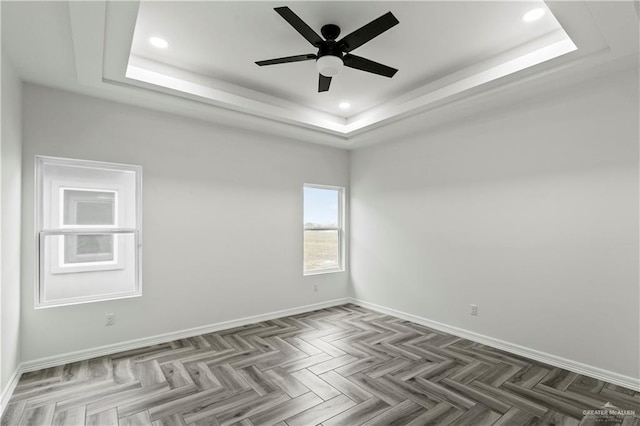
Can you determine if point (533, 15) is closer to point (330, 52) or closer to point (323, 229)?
point (330, 52)

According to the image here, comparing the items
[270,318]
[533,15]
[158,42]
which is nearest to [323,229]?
[270,318]

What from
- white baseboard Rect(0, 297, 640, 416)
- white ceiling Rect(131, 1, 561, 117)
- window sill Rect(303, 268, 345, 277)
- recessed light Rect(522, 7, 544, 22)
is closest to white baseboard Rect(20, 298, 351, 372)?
→ white baseboard Rect(0, 297, 640, 416)

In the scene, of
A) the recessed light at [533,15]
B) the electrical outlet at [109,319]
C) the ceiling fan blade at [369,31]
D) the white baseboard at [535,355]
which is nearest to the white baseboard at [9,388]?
the electrical outlet at [109,319]

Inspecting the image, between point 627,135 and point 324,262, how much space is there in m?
4.01

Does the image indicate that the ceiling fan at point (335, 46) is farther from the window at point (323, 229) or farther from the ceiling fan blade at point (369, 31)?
the window at point (323, 229)

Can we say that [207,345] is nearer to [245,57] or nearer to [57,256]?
[57,256]

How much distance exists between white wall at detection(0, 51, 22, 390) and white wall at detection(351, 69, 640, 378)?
13.9 ft

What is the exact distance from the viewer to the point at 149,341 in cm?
374

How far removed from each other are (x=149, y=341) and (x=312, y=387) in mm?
2066

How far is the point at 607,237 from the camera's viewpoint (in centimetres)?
299

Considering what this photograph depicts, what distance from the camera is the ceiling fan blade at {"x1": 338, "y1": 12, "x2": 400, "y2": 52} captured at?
2.19 m

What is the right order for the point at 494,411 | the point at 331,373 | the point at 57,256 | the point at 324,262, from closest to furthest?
the point at 494,411, the point at 331,373, the point at 57,256, the point at 324,262

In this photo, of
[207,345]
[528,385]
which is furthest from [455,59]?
[207,345]

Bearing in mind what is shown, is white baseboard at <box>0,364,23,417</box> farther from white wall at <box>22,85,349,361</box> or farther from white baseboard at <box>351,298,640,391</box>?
white baseboard at <box>351,298,640,391</box>
